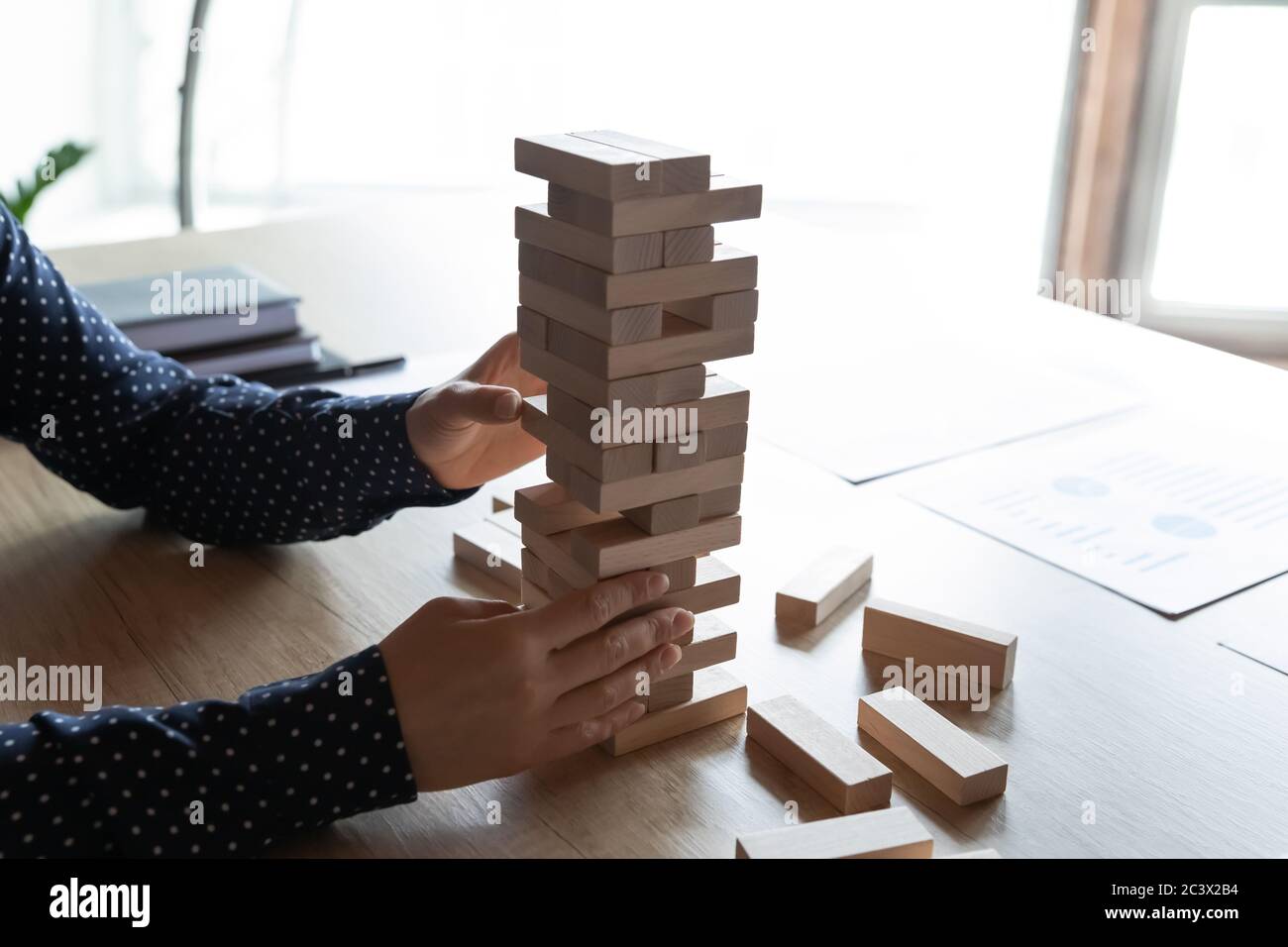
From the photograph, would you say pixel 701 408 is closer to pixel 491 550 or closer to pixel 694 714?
pixel 694 714

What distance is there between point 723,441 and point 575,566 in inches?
5.6

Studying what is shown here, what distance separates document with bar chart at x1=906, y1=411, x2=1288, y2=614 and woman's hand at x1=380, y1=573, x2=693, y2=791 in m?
0.50

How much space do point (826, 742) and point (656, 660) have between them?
13 centimetres

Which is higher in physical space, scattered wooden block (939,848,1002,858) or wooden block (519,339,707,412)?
wooden block (519,339,707,412)

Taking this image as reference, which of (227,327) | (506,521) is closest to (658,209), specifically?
(506,521)

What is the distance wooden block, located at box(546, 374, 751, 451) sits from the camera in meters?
0.88

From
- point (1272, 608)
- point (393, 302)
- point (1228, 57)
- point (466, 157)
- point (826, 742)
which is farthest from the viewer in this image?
point (466, 157)

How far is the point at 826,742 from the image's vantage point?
2.94 ft

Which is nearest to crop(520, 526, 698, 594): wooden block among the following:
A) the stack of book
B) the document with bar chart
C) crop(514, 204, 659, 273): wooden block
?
crop(514, 204, 659, 273): wooden block

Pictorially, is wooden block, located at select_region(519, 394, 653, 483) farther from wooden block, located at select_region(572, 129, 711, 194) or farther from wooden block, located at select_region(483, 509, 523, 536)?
wooden block, located at select_region(483, 509, 523, 536)

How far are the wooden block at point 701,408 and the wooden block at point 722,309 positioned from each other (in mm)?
48

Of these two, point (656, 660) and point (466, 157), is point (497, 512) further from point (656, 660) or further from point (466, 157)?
point (466, 157)

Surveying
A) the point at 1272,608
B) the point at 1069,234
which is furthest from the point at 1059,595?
the point at 1069,234

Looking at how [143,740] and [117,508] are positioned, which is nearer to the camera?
[143,740]
